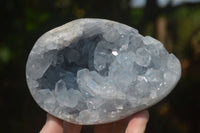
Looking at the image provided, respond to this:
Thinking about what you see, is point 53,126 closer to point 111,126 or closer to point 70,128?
point 70,128

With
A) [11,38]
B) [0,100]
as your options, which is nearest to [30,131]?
[0,100]

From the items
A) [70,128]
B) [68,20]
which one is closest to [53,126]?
[70,128]

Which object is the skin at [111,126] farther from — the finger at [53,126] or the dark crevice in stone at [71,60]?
the dark crevice in stone at [71,60]

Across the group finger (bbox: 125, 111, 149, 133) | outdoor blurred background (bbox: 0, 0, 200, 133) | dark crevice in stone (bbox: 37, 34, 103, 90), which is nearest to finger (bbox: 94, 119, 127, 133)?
finger (bbox: 125, 111, 149, 133)

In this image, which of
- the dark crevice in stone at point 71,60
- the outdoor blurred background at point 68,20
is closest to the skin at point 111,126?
the dark crevice in stone at point 71,60

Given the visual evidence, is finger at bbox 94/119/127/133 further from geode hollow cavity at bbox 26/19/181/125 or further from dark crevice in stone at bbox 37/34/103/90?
dark crevice in stone at bbox 37/34/103/90

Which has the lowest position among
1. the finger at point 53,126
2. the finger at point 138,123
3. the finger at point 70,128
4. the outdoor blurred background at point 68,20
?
the outdoor blurred background at point 68,20

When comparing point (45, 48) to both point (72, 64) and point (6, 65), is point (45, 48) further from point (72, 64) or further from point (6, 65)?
point (6, 65)
